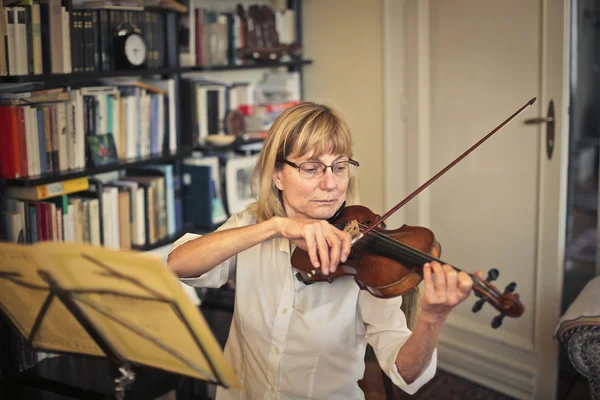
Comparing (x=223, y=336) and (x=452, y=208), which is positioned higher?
(x=452, y=208)

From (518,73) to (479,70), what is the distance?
0.19 m

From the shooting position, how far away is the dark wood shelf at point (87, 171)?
2318 mm

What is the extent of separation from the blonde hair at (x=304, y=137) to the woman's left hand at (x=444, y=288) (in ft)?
1.60

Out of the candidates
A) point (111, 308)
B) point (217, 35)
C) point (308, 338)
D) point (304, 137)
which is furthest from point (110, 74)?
point (111, 308)

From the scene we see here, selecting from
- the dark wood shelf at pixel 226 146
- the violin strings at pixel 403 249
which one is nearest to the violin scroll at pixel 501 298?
the violin strings at pixel 403 249

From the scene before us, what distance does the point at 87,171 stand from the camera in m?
2.50

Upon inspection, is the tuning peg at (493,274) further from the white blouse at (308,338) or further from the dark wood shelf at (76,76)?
the dark wood shelf at (76,76)

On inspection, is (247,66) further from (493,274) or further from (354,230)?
(493,274)

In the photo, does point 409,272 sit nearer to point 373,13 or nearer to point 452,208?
point 452,208

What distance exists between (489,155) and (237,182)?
115 cm

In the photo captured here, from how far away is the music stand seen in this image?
1.08m

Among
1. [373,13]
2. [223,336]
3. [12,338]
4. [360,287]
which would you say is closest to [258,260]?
[360,287]

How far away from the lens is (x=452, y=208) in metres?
3.01

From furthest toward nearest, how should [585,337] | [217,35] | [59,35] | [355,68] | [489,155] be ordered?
[355,68] → [217,35] → [489,155] → [59,35] → [585,337]
